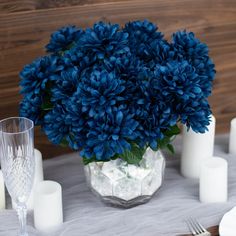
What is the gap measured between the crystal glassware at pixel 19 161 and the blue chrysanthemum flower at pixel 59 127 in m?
0.04

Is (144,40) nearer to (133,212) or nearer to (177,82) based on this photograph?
(177,82)

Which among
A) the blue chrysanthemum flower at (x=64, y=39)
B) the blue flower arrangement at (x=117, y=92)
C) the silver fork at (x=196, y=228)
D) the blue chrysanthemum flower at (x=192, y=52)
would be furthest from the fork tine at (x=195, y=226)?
the blue chrysanthemum flower at (x=64, y=39)

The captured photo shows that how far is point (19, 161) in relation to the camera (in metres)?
1.01

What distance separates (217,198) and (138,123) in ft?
0.84

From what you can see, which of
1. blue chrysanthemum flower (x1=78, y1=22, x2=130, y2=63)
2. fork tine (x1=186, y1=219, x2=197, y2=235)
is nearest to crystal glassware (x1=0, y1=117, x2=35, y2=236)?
blue chrysanthemum flower (x1=78, y1=22, x2=130, y2=63)

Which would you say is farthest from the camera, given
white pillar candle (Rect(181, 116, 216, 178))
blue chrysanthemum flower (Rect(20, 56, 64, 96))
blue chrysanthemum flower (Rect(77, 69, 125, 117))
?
white pillar candle (Rect(181, 116, 216, 178))

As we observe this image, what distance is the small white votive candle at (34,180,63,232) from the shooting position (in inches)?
42.4

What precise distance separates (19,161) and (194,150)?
1.31 ft

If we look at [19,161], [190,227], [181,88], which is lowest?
[190,227]

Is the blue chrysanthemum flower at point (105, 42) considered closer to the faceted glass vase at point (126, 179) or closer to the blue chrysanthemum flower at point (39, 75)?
the blue chrysanthemum flower at point (39, 75)

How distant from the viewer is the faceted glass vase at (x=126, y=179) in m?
1.09

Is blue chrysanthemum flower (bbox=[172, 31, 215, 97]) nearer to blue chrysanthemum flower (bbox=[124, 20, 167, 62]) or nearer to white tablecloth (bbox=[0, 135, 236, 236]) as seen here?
blue chrysanthemum flower (bbox=[124, 20, 167, 62])

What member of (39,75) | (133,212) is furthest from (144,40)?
(133,212)

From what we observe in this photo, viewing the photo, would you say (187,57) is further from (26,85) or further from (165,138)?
(26,85)
